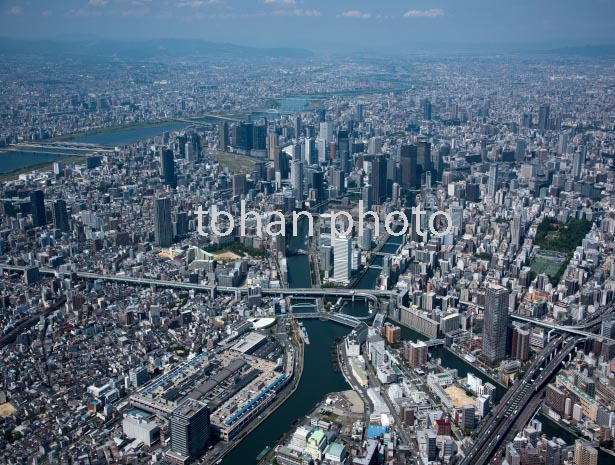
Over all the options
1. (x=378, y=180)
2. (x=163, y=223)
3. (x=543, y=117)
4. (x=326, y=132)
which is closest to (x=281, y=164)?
(x=378, y=180)

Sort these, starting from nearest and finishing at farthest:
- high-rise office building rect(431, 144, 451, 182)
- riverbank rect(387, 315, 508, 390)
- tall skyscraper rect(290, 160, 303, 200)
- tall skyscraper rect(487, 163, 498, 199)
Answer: riverbank rect(387, 315, 508, 390)
tall skyscraper rect(487, 163, 498, 199)
tall skyscraper rect(290, 160, 303, 200)
high-rise office building rect(431, 144, 451, 182)

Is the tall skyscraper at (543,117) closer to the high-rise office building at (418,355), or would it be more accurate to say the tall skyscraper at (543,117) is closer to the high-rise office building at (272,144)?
the high-rise office building at (272,144)

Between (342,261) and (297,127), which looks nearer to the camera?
(342,261)

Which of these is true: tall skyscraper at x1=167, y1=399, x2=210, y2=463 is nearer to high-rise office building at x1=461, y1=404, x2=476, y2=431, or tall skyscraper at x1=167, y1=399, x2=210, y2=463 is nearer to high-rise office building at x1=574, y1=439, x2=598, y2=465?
high-rise office building at x1=461, y1=404, x2=476, y2=431

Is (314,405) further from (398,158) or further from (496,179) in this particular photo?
(398,158)

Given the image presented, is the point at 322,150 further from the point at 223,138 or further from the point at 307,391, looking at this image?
the point at 307,391

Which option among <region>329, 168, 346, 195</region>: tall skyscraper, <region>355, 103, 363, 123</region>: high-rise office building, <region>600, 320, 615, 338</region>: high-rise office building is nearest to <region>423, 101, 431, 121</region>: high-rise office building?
<region>355, 103, 363, 123</region>: high-rise office building

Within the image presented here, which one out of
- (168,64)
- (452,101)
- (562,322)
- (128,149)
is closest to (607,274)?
(562,322)
